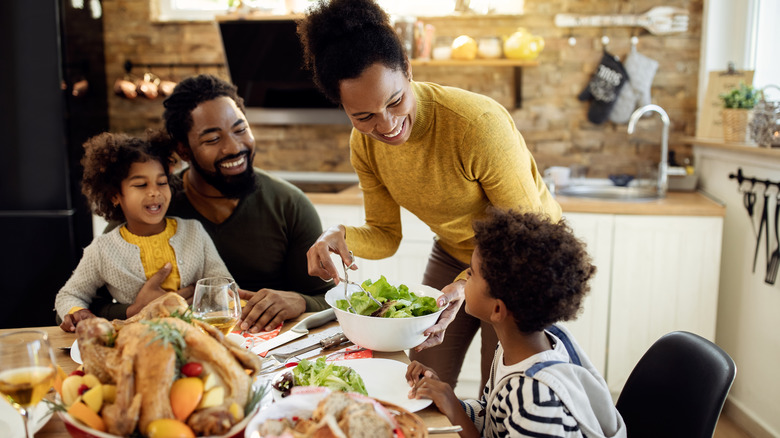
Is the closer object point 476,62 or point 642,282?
point 642,282

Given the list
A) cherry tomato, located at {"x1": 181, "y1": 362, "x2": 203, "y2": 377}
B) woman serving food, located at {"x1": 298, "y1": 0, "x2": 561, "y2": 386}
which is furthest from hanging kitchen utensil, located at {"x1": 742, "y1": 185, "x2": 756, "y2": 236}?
cherry tomato, located at {"x1": 181, "y1": 362, "x2": 203, "y2": 377}

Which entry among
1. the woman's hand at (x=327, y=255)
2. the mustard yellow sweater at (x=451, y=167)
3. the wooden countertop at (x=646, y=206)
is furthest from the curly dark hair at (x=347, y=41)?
the wooden countertop at (x=646, y=206)

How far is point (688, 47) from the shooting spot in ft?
10.5

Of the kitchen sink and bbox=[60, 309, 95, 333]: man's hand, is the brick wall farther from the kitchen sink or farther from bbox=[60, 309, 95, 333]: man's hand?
bbox=[60, 309, 95, 333]: man's hand

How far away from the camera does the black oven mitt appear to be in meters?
3.18

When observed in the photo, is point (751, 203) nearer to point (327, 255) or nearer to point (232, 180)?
point (327, 255)

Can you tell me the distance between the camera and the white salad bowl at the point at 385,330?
119cm

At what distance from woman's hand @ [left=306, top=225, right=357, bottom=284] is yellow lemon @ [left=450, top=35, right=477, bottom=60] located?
1855 millimetres

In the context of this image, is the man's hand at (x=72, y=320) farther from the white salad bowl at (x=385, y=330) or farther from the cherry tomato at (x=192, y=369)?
the cherry tomato at (x=192, y=369)

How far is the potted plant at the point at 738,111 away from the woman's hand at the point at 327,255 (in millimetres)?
1890

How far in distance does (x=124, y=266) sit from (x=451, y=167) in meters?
0.88

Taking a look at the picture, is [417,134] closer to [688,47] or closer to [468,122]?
[468,122]

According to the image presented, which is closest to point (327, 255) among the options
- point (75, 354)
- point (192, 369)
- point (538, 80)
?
point (75, 354)

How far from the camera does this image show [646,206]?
8.81 ft
